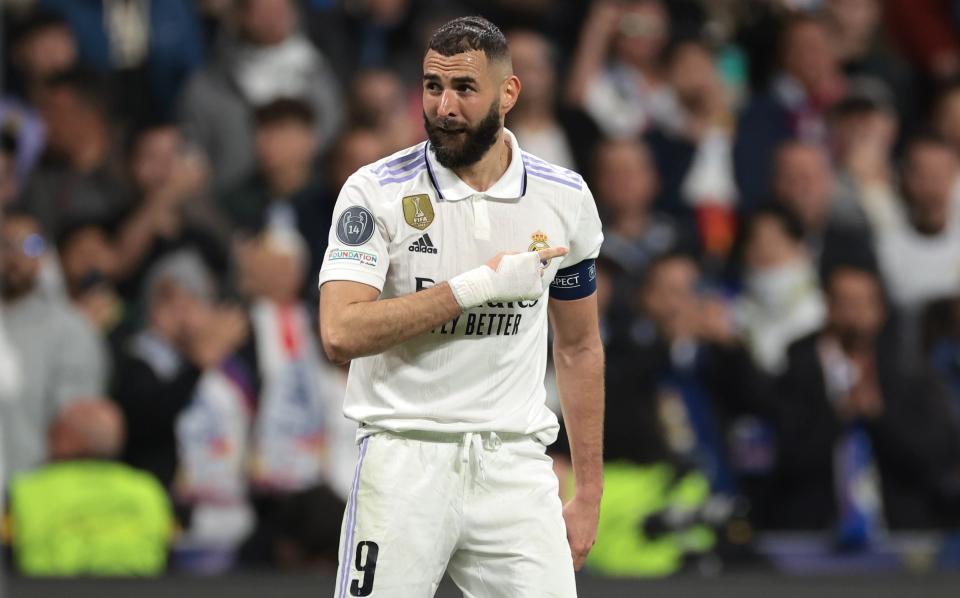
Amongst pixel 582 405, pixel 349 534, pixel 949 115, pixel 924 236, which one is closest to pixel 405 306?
pixel 349 534

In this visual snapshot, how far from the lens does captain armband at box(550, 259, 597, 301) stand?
4711 millimetres

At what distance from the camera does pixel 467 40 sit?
438 centimetres

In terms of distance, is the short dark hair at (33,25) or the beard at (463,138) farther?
the short dark hair at (33,25)

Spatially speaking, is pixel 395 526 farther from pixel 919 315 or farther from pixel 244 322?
pixel 919 315

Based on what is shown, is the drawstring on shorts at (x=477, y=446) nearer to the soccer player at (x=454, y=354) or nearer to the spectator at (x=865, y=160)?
the soccer player at (x=454, y=354)

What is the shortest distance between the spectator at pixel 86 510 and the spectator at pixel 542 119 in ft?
10.5

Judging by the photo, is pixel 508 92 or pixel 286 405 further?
pixel 286 405

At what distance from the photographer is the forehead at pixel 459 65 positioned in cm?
435

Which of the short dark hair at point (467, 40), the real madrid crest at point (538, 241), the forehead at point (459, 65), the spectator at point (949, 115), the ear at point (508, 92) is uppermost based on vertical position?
the spectator at point (949, 115)

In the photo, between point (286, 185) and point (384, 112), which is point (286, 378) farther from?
point (384, 112)

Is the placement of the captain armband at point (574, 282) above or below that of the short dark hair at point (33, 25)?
below

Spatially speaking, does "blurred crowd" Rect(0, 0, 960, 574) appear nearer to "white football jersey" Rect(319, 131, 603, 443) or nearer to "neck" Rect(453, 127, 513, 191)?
"white football jersey" Rect(319, 131, 603, 443)

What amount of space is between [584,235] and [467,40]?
2.33 feet

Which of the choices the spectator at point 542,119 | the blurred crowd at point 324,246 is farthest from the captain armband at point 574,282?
the spectator at point 542,119
